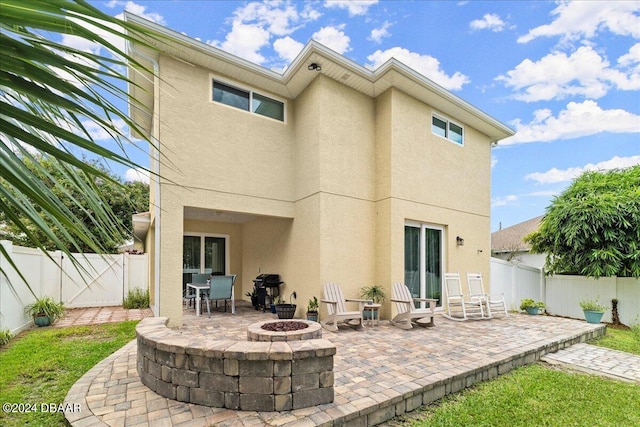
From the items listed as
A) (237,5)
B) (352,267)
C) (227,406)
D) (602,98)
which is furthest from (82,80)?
(602,98)

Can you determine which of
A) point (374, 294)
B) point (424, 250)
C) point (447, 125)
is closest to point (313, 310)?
point (374, 294)

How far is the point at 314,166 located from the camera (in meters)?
8.43

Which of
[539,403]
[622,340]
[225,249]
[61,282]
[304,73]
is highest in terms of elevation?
[304,73]

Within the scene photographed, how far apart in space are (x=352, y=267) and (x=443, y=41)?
347 inches

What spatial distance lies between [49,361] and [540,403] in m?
7.27

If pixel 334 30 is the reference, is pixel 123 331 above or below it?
below

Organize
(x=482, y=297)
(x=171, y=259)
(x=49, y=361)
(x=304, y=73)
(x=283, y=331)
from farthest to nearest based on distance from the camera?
1. (x=482, y=297)
2. (x=304, y=73)
3. (x=171, y=259)
4. (x=49, y=361)
5. (x=283, y=331)

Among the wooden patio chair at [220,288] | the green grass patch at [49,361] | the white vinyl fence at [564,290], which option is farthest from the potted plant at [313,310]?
the white vinyl fence at [564,290]

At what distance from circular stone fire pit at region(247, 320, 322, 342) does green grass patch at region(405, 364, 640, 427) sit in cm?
162

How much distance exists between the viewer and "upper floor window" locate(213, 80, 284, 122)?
838 centimetres

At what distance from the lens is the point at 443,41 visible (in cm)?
1165

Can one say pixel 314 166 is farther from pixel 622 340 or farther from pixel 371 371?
pixel 622 340

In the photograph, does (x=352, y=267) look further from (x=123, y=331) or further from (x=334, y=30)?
(x=334, y=30)

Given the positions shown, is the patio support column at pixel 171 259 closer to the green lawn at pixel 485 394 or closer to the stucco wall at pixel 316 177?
the stucco wall at pixel 316 177
